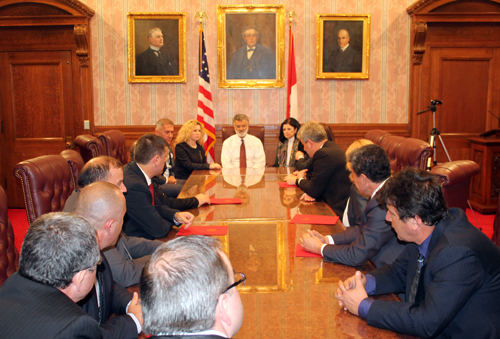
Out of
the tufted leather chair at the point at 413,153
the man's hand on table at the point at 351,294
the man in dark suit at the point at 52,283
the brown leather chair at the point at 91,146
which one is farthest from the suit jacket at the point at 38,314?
the brown leather chair at the point at 91,146

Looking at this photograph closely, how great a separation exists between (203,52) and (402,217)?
5.22m

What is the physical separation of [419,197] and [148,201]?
1.70 m

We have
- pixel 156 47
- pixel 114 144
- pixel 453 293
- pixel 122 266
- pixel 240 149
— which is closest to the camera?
pixel 453 293

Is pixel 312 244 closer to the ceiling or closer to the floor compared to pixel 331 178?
closer to the floor

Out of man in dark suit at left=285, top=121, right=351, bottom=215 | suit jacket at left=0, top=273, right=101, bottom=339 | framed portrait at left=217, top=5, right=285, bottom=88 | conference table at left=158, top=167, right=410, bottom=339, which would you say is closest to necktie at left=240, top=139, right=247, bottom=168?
framed portrait at left=217, top=5, right=285, bottom=88

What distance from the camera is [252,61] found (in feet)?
21.6

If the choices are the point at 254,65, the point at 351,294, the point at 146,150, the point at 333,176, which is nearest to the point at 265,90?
the point at 254,65

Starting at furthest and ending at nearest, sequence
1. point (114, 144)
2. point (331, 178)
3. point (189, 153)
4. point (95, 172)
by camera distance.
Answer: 1. point (114, 144)
2. point (189, 153)
3. point (331, 178)
4. point (95, 172)

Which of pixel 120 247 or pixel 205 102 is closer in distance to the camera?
pixel 120 247

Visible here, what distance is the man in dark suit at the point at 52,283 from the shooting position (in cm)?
117

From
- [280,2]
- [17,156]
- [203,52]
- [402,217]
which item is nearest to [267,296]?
[402,217]

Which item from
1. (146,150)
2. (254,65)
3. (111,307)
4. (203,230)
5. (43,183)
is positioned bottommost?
(111,307)

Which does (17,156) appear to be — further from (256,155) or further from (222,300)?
(222,300)

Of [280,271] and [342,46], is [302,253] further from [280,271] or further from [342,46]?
[342,46]
